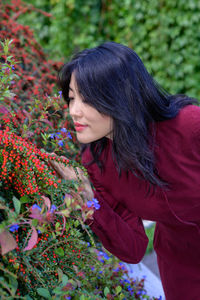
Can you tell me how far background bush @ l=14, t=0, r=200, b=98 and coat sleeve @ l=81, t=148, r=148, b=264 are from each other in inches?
93.0

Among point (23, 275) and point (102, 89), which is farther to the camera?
point (102, 89)

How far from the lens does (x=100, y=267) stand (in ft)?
4.36

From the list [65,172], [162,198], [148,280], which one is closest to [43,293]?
[65,172]

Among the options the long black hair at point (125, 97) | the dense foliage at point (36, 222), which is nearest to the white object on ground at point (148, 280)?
the dense foliage at point (36, 222)

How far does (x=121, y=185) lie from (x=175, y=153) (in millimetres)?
273

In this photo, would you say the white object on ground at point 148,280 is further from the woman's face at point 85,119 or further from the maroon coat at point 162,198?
the woman's face at point 85,119

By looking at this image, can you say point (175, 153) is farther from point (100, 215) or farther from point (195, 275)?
point (195, 275)

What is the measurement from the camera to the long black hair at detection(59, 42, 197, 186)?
1179mm

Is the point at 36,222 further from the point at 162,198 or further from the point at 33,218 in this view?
the point at 162,198

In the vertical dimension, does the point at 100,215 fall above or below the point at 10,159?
below

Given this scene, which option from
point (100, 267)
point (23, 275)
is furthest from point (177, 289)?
point (23, 275)

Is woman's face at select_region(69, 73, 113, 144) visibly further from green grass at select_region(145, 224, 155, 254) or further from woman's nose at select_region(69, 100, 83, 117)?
green grass at select_region(145, 224, 155, 254)

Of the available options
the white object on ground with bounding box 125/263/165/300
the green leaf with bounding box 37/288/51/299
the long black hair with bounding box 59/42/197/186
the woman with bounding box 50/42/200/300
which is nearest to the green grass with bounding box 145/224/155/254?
the white object on ground with bounding box 125/263/165/300

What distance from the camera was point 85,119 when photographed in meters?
1.20
